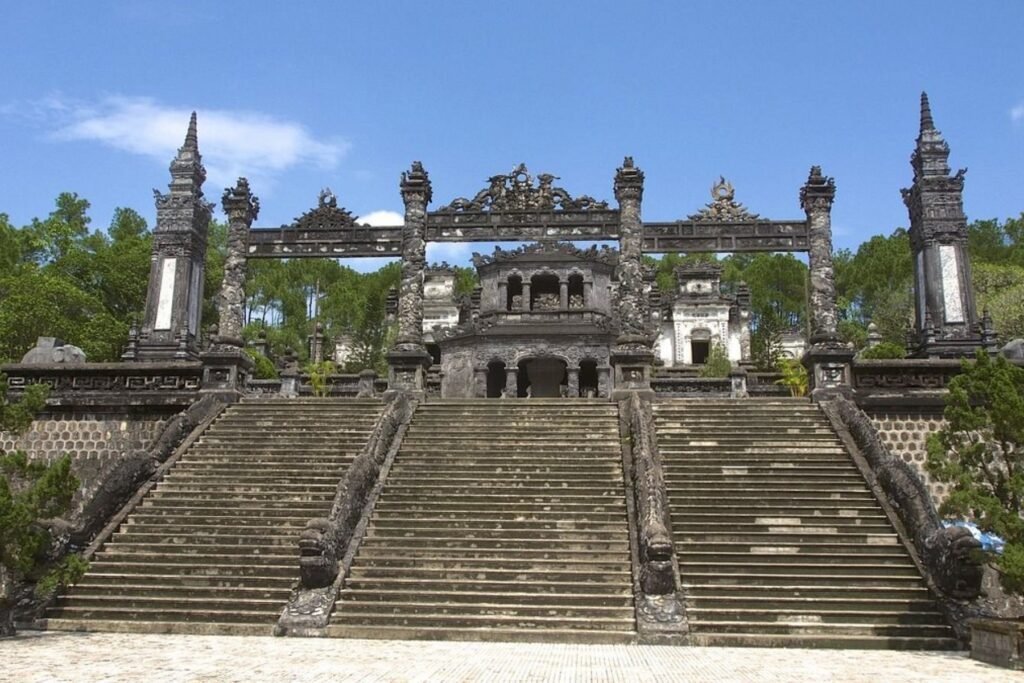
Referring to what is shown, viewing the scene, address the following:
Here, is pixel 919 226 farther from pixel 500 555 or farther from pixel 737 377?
pixel 500 555

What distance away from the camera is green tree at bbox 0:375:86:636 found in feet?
31.4

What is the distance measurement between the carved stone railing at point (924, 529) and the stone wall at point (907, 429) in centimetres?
113

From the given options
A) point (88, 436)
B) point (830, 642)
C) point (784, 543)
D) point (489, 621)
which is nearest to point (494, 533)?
point (489, 621)

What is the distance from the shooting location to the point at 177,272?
74.4 ft

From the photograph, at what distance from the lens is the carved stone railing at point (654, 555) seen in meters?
10.1

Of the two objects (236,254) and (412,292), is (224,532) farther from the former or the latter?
(236,254)

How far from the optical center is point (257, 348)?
1363 inches

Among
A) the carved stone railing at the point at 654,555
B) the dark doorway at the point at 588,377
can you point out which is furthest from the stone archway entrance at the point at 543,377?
the carved stone railing at the point at 654,555

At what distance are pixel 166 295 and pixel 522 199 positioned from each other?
981 cm

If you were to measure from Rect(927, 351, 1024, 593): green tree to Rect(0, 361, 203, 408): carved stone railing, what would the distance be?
1375cm

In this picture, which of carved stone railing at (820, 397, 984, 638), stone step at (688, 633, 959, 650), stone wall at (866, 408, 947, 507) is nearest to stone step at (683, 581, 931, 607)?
carved stone railing at (820, 397, 984, 638)

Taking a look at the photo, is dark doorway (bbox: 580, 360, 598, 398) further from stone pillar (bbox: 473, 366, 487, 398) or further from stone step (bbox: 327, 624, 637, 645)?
stone step (bbox: 327, 624, 637, 645)

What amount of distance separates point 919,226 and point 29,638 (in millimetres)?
21050

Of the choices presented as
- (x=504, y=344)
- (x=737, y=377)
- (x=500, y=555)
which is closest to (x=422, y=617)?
(x=500, y=555)
